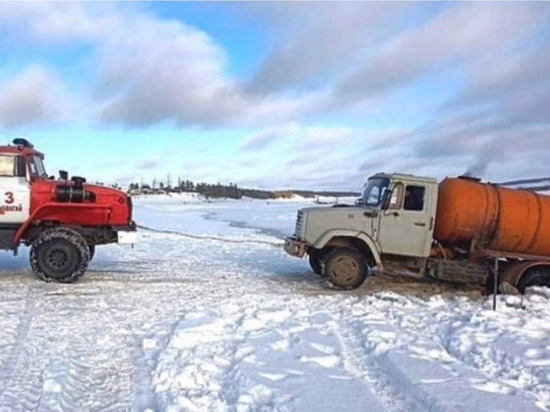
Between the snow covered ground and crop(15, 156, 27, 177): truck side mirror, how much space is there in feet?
6.99

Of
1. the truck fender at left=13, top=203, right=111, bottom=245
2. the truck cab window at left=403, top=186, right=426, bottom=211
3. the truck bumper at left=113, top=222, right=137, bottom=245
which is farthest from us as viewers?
the truck bumper at left=113, top=222, right=137, bottom=245

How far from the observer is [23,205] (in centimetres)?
1152

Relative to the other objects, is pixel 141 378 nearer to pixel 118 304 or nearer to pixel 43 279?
pixel 118 304

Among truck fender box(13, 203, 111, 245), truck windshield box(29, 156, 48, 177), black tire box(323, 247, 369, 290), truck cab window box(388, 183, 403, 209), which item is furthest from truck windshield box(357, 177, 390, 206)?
truck windshield box(29, 156, 48, 177)

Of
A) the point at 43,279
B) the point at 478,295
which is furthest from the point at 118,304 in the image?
the point at 478,295

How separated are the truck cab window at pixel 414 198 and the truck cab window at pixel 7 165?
7783mm

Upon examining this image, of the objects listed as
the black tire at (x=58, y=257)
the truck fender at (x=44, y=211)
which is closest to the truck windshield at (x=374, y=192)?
the truck fender at (x=44, y=211)

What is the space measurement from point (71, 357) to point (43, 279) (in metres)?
5.36

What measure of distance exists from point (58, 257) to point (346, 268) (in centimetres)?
563

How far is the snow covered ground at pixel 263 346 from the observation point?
5301 mm

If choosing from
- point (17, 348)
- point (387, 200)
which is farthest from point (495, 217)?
point (17, 348)

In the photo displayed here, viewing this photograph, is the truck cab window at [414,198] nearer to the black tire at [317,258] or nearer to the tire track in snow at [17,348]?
the black tire at [317,258]

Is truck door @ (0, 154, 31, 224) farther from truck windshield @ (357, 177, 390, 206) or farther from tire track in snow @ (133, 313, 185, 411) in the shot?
truck windshield @ (357, 177, 390, 206)

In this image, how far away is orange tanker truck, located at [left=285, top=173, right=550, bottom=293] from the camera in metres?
11.2
